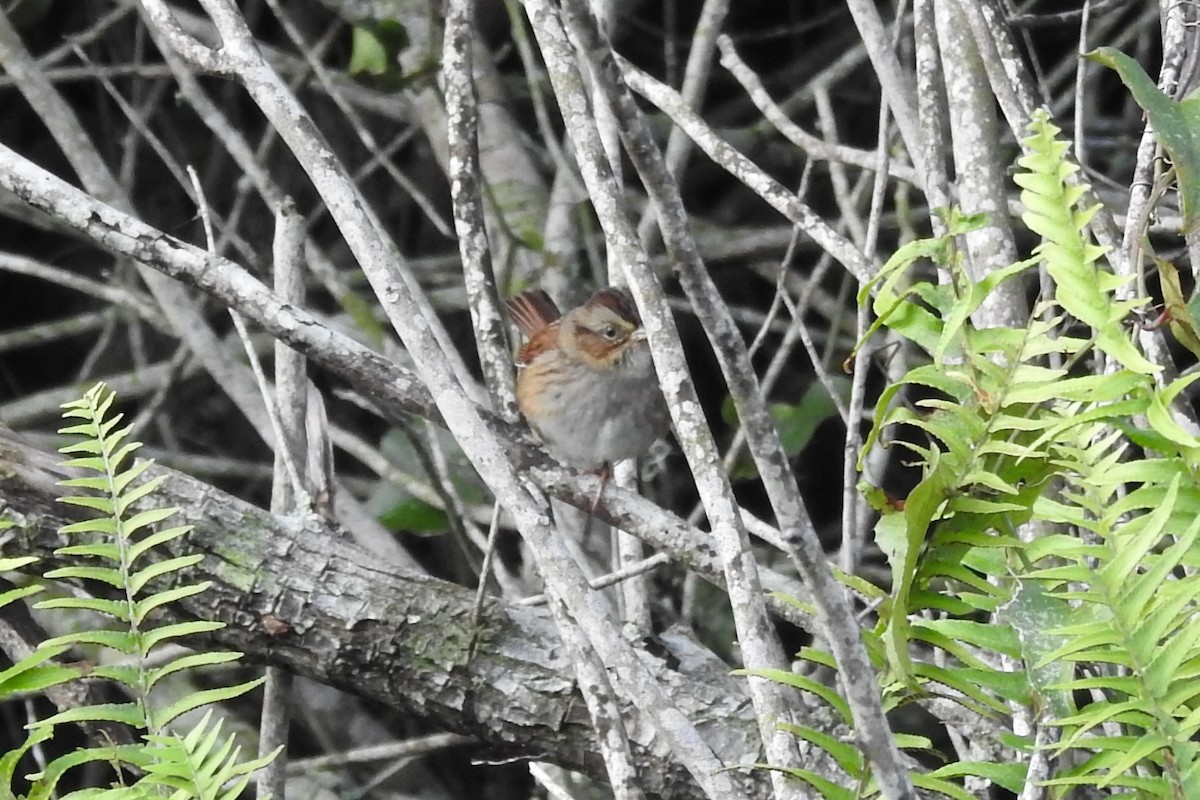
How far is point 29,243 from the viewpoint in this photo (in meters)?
3.88

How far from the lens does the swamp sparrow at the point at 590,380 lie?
276cm

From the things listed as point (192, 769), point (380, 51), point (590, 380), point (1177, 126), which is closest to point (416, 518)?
point (590, 380)

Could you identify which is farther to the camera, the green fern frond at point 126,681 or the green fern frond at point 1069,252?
the green fern frond at point 126,681

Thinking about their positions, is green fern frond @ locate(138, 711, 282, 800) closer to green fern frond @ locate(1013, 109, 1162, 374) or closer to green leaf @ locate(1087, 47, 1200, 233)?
green fern frond @ locate(1013, 109, 1162, 374)

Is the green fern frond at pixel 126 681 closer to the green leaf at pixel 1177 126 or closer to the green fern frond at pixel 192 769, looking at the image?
the green fern frond at pixel 192 769

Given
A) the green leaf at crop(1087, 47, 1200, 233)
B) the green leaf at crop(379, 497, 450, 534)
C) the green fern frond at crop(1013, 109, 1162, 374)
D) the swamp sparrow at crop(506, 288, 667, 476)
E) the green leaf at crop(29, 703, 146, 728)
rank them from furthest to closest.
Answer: the swamp sparrow at crop(506, 288, 667, 476), the green leaf at crop(379, 497, 450, 534), the green leaf at crop(29, 703, 146, 728), the green leaf at crop(1087, 47, 1200, 233), the green fern frond at crop(1013, 109, 1162, 374)

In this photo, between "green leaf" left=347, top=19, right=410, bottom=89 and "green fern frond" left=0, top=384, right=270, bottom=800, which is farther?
"green leaf" left=347, top=19, right=410, bottom=89

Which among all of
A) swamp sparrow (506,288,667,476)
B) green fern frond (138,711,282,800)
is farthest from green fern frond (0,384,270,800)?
swamp sparrow (506,288,667,476)

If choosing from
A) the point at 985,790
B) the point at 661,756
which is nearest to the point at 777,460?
the point at 985,790

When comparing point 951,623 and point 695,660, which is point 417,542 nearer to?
point 695,660

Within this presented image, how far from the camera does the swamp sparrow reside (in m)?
2.76

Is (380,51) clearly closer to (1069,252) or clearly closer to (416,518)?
(416,518)

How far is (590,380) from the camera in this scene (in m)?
2.89

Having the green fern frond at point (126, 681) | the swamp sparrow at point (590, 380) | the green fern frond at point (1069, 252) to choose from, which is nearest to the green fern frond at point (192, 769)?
the green fern frond at point (126, 681)
